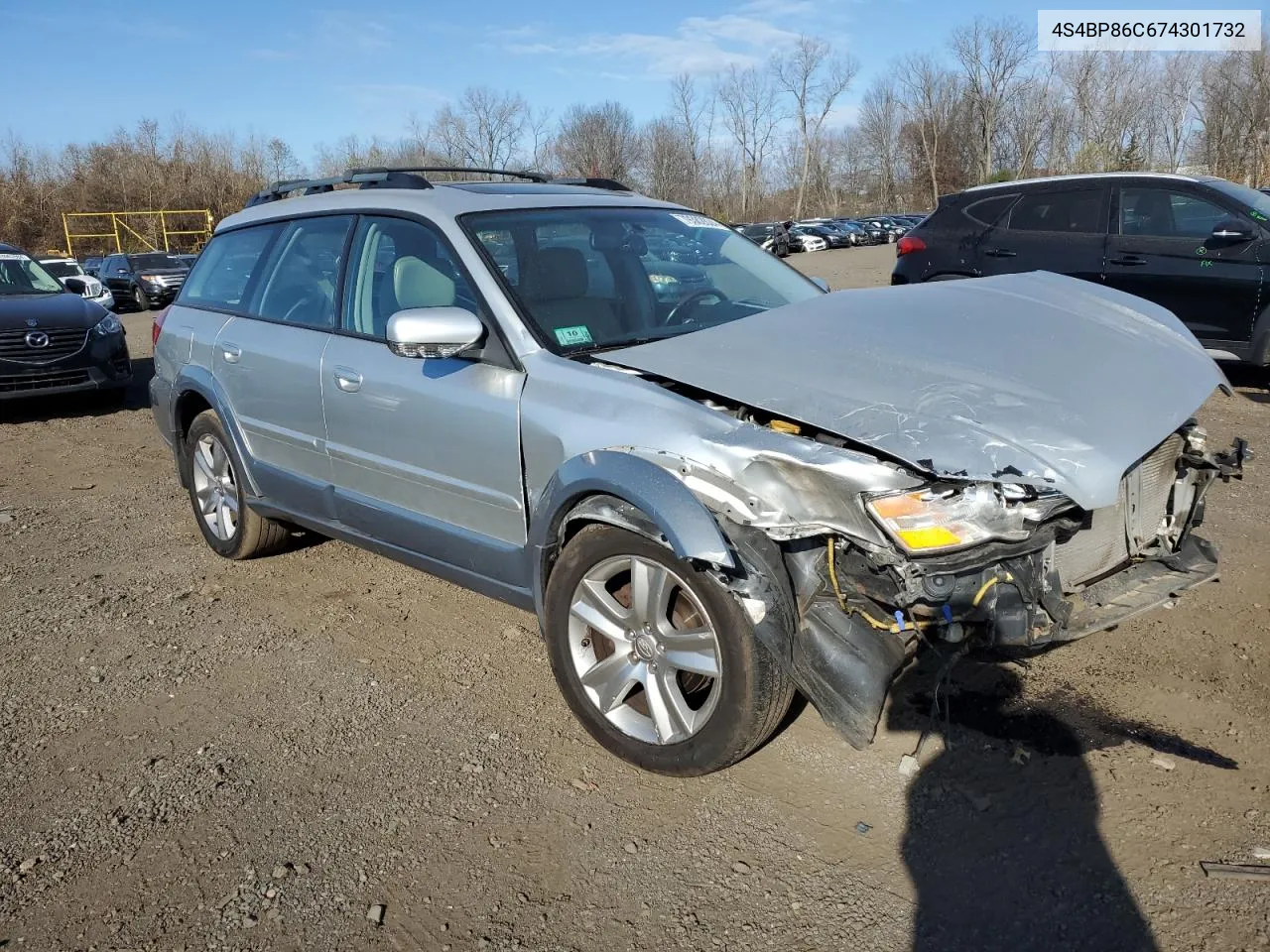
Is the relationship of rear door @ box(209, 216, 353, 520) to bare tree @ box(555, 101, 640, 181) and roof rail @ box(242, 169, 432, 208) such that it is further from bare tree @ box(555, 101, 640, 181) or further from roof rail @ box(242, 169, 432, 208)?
bare tree @ box(555, 101, 640, 181)

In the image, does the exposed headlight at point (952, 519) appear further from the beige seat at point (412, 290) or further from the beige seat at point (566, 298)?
the beige seat at point (412, 290)

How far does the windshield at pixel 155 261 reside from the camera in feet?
79.4

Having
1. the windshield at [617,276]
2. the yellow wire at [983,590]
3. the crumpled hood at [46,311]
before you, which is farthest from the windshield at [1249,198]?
the crumpled hood at [46,311]

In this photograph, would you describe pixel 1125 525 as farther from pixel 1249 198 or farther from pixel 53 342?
pixel 53 342

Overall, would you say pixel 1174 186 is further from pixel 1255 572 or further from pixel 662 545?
pixel 662 545

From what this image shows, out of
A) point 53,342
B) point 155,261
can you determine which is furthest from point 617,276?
point 155,261

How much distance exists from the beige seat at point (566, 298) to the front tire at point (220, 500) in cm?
212

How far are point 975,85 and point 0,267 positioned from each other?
7417cm

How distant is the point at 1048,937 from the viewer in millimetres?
2342

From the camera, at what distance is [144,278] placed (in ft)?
77.3

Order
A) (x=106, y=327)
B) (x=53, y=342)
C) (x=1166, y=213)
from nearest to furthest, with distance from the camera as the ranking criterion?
(x=1166, y=213)
(x=53, y=342)
(x=106, y=327)

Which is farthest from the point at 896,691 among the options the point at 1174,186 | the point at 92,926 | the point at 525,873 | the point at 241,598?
the point at 1174,186

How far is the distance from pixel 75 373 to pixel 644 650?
8665 millimetres

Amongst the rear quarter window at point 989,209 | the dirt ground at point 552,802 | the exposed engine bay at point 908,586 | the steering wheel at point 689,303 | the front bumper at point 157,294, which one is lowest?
the dirt ground at point 552,802
